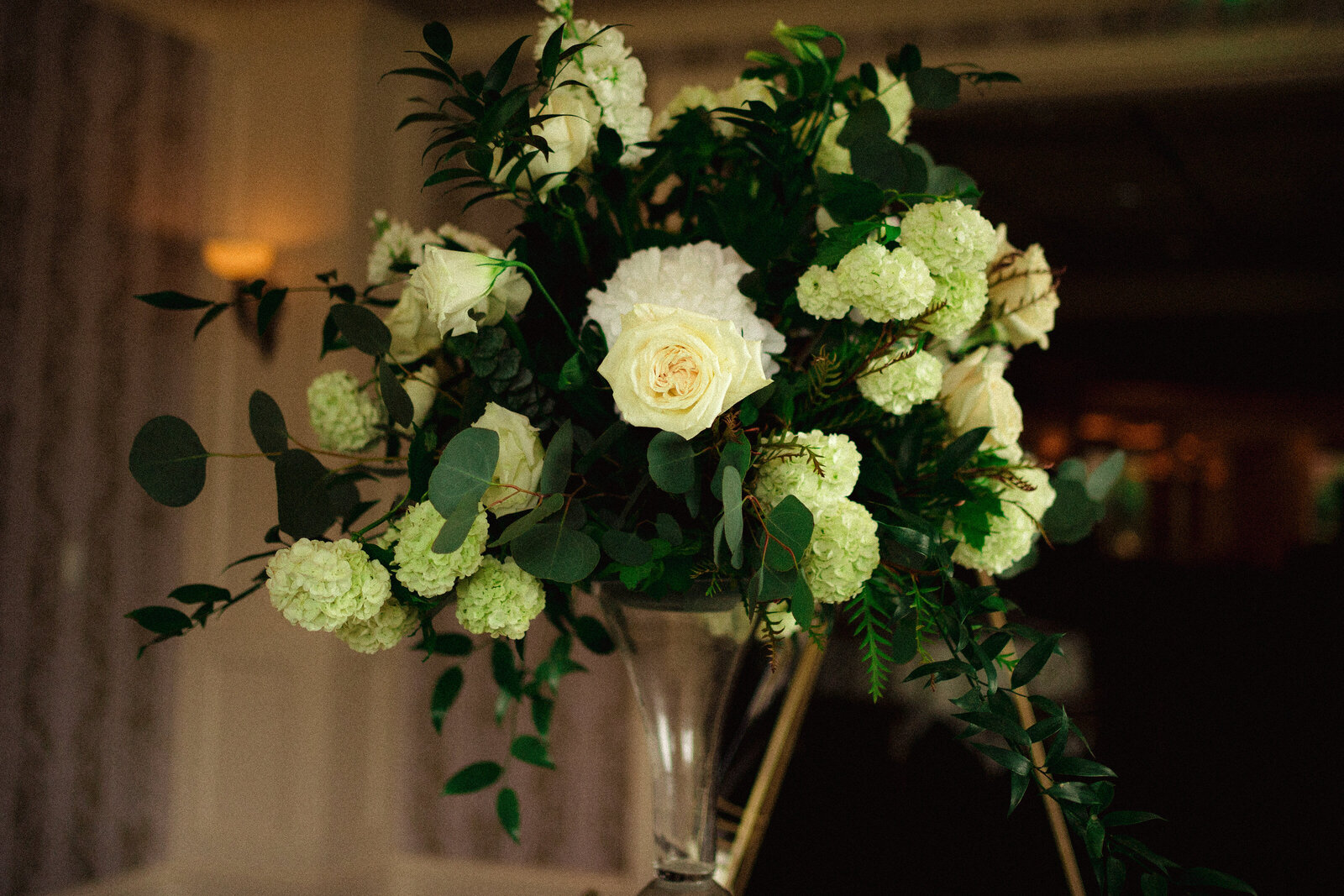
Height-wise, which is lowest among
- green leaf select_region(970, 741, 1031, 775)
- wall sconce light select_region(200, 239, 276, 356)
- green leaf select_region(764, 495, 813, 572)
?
green leaf select_region(970, 741, 1031, 775)

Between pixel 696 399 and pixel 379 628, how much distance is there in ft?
0.77

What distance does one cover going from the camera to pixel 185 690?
10.8 feet

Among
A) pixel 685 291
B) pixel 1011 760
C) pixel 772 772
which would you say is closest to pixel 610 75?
pixel 685 291

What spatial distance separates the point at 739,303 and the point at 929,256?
0.40ft

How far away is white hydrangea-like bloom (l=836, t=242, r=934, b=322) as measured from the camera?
0.56m

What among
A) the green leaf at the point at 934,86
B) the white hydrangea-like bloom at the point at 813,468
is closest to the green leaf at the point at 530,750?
the white hydrangea-like bloom at the point at 813,468

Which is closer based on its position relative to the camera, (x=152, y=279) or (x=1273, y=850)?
(x=1273, y=850)

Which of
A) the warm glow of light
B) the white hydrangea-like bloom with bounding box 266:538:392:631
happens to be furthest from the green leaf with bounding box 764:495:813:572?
the warm glow of light

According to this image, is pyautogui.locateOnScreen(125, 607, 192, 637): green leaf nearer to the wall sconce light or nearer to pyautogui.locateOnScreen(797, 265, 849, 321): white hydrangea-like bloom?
pyautogui.locateOnScreen(797, 265, 849, 321): white hydrangea-like bloom

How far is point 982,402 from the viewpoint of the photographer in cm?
64

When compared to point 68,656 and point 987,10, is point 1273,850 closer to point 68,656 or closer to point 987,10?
point 987,10

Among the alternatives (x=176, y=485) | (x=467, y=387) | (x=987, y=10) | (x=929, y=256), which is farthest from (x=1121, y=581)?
(x=987, y=10)

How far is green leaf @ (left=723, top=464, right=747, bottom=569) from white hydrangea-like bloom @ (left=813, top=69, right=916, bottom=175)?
0.28 meters

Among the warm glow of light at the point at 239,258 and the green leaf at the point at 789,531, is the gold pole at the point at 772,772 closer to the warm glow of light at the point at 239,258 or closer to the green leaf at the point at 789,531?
the green leaf at the point at 789,531
